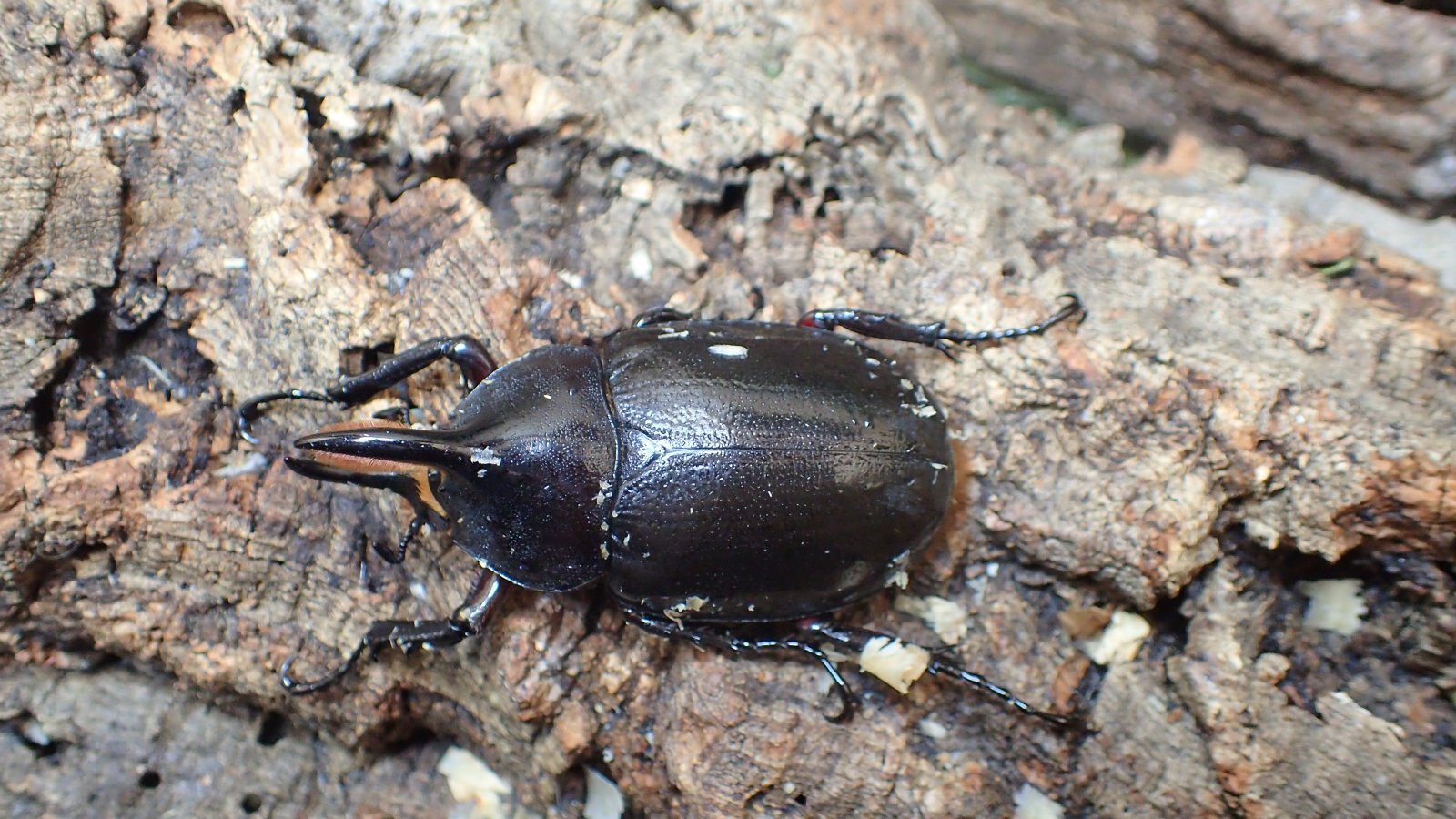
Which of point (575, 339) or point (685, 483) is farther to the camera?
point (575, 339)

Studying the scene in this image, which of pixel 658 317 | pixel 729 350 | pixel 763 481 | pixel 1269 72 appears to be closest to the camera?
pixel 763 481

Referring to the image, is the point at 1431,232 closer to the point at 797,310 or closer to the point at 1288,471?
the point at 1288,471

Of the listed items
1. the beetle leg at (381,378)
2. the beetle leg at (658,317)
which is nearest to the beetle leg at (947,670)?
the beetle leg at (658,317)

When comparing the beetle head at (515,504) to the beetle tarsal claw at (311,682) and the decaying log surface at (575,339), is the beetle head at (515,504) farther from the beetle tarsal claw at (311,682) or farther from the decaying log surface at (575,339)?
the beetle tarsal claw at (311,682)

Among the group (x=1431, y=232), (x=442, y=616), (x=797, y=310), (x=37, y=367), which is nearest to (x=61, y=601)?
(x=37, y=367)

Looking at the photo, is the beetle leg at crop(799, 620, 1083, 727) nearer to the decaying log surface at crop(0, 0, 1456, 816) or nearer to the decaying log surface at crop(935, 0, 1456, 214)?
the decaying log surface at crop(0, 0, 1456, 816)

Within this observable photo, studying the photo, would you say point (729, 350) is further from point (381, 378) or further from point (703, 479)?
point (381, 378)

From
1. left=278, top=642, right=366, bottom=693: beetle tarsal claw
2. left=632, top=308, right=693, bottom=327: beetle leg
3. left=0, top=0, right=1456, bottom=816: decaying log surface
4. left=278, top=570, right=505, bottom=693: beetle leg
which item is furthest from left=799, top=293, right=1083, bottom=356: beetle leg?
left=278, top=642, right=366, bottom=693: beetle tarsal claw

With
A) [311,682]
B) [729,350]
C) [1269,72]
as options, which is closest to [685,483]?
[729,350]
